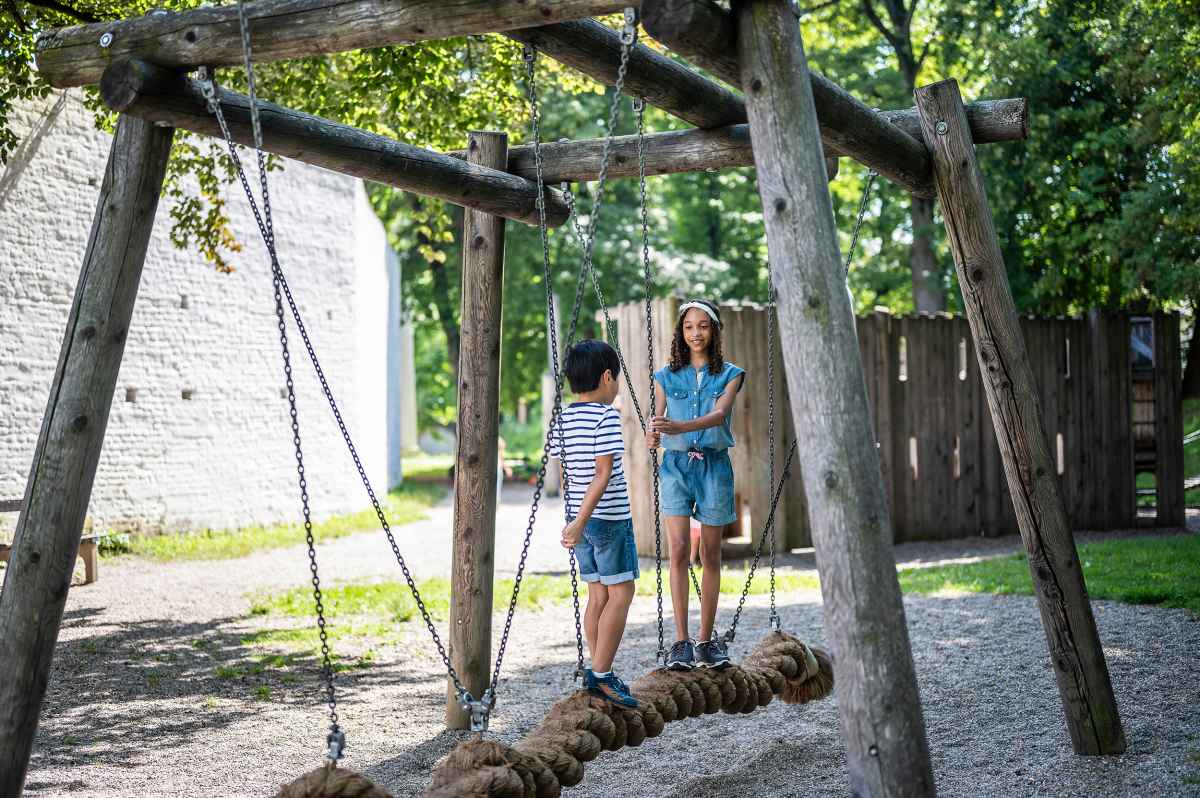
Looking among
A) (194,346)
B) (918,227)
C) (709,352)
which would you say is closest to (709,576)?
(709,352)

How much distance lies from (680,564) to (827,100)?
6.52ft

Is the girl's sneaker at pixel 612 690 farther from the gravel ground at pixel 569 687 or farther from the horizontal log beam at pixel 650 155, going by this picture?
the horizontal log beam at pixel 650 155

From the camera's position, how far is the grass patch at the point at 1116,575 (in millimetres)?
7945

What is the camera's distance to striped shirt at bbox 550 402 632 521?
13.9 feet

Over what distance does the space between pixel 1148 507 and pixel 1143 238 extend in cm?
318

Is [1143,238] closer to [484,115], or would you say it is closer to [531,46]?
[484,115]

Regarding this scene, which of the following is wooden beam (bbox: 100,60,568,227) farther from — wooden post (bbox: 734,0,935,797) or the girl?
wooden post (bbox: 734,0,935,797)

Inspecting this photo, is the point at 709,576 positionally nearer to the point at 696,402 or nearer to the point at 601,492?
the point at 696,402

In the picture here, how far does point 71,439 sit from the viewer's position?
392cm

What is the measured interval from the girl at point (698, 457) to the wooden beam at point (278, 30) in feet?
5.92

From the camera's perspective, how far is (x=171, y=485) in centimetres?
1316

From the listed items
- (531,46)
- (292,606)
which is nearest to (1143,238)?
(292,606)

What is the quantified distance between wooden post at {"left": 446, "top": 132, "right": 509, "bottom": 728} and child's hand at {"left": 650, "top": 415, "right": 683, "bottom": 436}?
1.04m


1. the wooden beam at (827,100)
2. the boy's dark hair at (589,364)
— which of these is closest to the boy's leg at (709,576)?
the boy's dark hair at (589,364)
